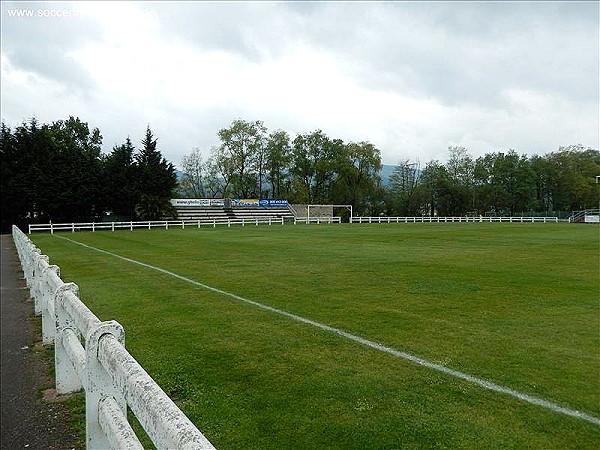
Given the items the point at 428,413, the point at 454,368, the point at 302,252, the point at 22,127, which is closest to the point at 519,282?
the point at 454,368

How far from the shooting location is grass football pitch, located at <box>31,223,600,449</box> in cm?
368

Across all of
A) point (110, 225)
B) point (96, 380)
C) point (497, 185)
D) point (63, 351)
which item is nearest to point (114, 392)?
point (96, 380)

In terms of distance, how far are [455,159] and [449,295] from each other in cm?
9275

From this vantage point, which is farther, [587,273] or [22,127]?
[22,127]

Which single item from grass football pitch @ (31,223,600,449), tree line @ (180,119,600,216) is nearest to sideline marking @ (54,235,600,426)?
grass football pitch @ (31,223,600,449)

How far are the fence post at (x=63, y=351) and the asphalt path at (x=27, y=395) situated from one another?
0.61ft

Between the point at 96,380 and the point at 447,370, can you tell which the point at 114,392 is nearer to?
the point at 96,380

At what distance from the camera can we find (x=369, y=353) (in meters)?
5.51

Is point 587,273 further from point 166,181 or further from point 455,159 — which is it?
point 455,159

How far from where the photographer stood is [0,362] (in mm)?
5766

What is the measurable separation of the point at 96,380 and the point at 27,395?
105 inches

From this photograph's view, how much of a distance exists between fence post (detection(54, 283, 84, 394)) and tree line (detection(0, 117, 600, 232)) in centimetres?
5125

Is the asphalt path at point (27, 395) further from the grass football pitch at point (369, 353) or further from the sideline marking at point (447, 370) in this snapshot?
the sideline marking at point (447, 370)

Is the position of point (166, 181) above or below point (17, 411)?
above
